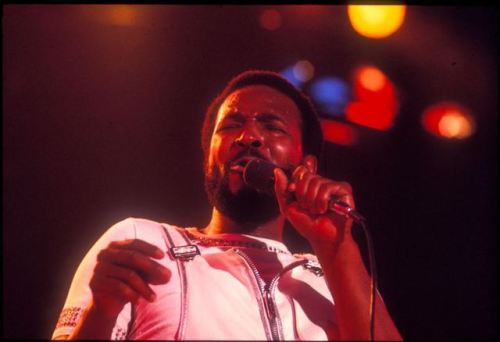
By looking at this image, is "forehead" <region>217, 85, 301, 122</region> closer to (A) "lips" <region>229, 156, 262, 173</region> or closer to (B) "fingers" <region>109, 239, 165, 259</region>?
(A) "lips" <region>229, 156, 262, 173</region>

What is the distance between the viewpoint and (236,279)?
4.43ft

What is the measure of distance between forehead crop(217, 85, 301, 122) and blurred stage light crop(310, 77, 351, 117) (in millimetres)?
198

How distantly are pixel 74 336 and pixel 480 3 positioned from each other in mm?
1865

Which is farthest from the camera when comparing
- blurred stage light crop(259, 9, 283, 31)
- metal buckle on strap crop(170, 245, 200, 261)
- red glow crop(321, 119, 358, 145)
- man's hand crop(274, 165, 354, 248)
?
red glow crop(321, 119, 358, 145)

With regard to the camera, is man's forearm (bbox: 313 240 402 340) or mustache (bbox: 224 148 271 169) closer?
Result: man's forearm (bbox: 313 240 402 340)

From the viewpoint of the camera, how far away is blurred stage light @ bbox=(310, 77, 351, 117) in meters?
2.26

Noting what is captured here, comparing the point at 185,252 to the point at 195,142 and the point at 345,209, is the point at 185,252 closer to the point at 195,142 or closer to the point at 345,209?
the point at 345,209

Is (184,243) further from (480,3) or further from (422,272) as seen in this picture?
(480,3)

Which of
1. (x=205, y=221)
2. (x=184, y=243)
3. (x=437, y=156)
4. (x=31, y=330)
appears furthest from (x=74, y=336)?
(x=437, y=156)

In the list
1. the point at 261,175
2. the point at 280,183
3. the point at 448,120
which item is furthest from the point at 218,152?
the point at 448,120

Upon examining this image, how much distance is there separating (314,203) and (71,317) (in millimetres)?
700

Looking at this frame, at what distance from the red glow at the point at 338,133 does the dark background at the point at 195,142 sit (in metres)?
0.04

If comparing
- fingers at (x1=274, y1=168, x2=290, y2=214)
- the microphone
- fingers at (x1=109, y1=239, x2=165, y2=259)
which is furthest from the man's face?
fingers at (x1=109, y1=239, x2=165, y2=259)

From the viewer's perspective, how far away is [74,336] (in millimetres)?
1130
